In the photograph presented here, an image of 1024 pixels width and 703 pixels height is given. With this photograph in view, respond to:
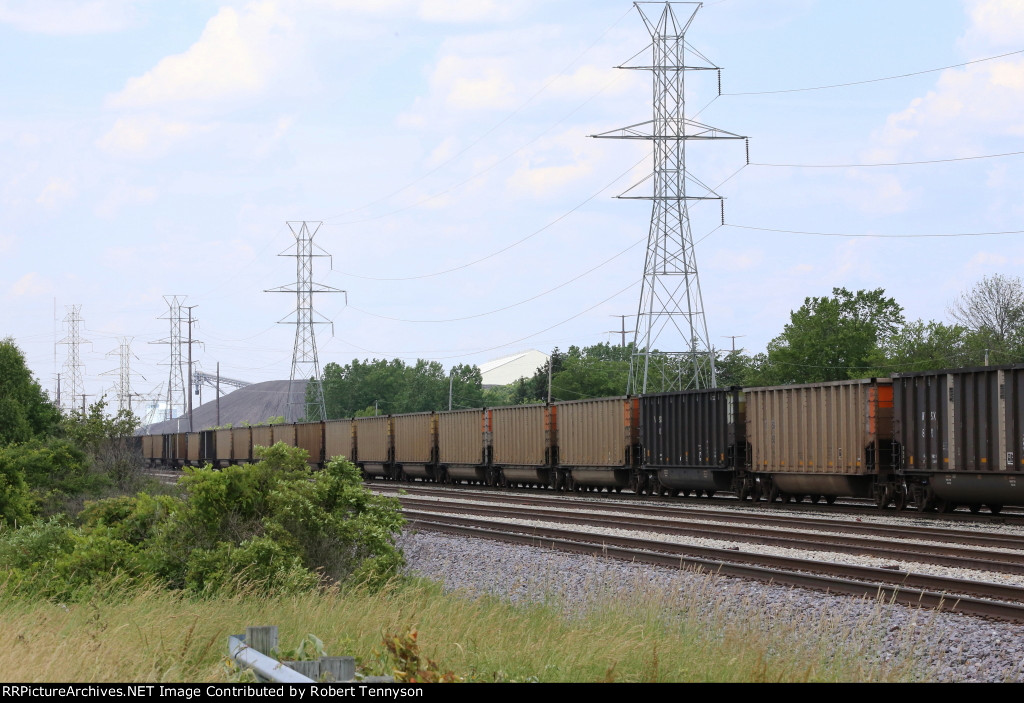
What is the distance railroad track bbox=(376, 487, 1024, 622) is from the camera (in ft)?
37.0

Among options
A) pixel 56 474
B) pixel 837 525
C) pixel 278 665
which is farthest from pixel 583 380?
pixel 278 665

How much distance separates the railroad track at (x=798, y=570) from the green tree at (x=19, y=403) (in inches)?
979

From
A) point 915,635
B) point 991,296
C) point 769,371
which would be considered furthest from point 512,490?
point 991,296

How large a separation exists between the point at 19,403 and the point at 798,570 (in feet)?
115

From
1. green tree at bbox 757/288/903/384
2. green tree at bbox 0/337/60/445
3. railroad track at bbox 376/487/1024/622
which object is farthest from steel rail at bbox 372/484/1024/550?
green tree at bbox 757/288/903/384

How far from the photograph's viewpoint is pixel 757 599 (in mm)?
12008

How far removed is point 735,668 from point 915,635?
294 centimetres

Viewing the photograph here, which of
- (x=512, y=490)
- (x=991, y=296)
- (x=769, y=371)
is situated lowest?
(x=512, y=490)

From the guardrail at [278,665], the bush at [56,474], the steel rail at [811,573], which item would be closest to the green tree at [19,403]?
the bush at [56,474]

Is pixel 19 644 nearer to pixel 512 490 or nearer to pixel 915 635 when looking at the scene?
pixel 915 635

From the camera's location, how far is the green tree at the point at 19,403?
131ft

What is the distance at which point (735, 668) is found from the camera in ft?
25.1

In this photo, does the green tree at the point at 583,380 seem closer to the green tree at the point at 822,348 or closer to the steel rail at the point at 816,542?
the green tree at the point at 822,348

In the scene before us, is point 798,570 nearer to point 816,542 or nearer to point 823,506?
point 816,542
